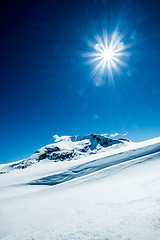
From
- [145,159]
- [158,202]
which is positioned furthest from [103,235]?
[145,159]

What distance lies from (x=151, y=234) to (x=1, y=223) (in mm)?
4048

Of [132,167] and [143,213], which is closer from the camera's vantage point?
[143,213]

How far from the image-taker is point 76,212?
365 centimetres

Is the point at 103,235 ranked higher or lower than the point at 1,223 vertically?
lower

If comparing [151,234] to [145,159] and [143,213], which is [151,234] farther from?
[145,159]

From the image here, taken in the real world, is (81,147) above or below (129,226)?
above

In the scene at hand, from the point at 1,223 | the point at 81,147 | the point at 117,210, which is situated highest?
the point at 81,147

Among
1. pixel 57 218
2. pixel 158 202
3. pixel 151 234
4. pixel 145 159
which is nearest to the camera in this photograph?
pixel 151 234

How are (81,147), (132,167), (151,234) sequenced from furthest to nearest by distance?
(81,147), (132,167), (151,234)

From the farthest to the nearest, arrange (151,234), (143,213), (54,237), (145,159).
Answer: (145,159) → (143,213) → (54,237) → (151,234)

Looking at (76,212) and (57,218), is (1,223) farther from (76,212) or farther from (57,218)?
(76,212)

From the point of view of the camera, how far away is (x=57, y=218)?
3367 mm

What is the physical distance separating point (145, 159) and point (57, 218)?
8.83 metres

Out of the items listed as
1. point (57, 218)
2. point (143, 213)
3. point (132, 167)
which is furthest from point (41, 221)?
point (132, 167)
